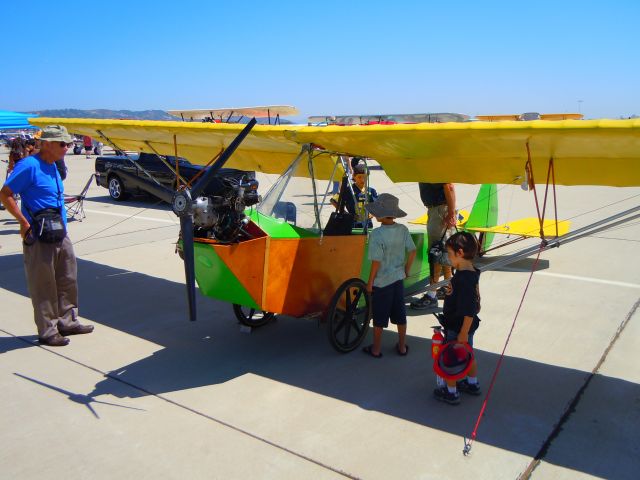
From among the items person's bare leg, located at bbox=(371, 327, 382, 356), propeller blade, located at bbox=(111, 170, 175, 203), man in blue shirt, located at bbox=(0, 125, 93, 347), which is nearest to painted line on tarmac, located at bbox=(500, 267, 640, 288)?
person's bare leg, located at bbox=(371, 327, 382, 356)

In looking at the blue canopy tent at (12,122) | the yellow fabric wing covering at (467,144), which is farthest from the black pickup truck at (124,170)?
the yellow fabric wing covering at (467,144)

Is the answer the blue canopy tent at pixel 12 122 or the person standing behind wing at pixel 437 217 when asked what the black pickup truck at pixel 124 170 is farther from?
the person standing behind wing at pixel 437 217

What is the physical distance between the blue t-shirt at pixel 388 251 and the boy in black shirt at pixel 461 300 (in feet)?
2.23

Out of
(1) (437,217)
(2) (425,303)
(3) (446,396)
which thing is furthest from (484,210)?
(3) (446,396)

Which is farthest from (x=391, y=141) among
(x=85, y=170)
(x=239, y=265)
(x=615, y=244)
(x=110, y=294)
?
(x=85, y=170)

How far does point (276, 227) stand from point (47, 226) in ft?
6.90

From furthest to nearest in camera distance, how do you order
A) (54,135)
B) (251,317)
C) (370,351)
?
(251,317) < (370,351) < (54,135)

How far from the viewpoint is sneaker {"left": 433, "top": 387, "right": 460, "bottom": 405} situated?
394cm

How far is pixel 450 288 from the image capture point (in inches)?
159

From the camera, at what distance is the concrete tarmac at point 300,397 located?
3.22 m

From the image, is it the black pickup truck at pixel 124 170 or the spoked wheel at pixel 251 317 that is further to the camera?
the black pickup truck at pixel 124 170

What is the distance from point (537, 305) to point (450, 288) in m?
2.72

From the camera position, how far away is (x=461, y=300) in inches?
151

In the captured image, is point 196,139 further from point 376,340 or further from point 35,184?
point 376,340
